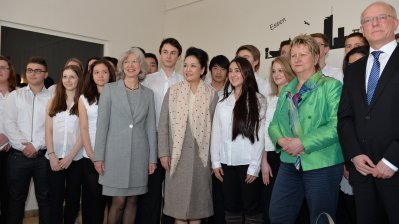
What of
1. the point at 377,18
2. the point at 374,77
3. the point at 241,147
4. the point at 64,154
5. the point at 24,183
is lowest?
the point at 24,183

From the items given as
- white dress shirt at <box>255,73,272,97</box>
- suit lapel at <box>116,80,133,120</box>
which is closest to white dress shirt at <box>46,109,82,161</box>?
suit lapel at <box>116,80,133,120</box>

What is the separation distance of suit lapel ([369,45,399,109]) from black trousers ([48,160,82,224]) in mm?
2398

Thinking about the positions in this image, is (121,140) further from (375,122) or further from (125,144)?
(375,122)

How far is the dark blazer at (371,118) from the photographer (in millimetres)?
1917

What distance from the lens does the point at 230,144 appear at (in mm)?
2881

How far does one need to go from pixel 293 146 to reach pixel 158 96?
1624mm

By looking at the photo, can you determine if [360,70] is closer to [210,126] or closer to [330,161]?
[330,161]

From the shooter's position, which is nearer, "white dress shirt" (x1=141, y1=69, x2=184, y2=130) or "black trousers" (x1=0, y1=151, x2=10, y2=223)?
"black trousers" (x1=0, y1=151, x2=10, y2=223)

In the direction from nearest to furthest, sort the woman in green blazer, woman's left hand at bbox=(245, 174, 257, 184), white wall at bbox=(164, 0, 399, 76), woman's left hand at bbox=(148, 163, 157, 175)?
the woman in green blazer → woman's left hand at bbox=(245, 174, 257, 184) → woman's left hand at bbox=(148, 163, 157, 175) → white wall at bbox=(164, 0, 399, 76)

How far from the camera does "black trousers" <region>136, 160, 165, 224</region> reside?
3.14 m

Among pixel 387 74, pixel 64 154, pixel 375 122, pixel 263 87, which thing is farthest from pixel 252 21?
pixel 375 122

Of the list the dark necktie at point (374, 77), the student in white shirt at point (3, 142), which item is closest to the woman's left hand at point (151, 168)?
the student in white shirt at point (3, 142)

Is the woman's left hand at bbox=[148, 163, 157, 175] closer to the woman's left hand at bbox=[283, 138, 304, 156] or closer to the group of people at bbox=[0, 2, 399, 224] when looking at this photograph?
the group of people at bbox=[0, 2, 399, 224]

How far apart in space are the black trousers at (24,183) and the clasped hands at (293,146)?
2082 mm
